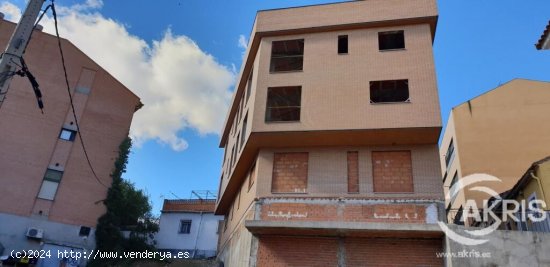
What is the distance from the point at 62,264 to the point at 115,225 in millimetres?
4043

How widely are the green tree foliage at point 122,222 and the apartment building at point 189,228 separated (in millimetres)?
1659

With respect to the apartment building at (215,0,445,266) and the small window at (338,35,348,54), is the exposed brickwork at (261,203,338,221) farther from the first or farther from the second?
the small window at (338,35,348,54)

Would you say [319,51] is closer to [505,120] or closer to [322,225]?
[322,225]

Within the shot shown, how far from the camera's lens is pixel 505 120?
75.8 feet

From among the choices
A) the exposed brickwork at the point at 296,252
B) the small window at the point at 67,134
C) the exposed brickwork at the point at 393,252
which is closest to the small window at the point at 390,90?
the exposed brickwork at the point at 393,252

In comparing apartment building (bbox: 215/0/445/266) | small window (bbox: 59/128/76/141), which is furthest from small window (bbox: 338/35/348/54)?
small window (bbox: 59/128/76/141)

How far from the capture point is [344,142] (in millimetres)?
16062

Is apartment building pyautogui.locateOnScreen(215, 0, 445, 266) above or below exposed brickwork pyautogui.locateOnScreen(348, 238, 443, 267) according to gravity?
above

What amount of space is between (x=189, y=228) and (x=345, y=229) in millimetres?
22089

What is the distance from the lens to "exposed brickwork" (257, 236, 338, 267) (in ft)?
46.9

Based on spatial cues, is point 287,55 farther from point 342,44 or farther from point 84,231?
point 84,231

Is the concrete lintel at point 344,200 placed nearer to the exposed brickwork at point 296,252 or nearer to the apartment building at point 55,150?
the exposed brickwork at point 296,252

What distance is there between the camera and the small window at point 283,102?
57.7 ft

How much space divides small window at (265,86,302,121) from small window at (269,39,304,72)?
3.72ft
